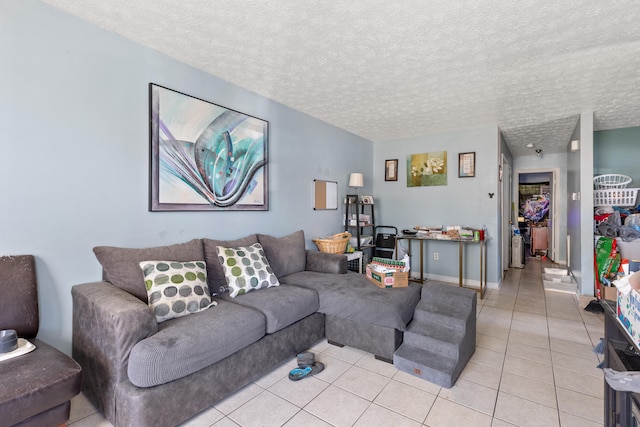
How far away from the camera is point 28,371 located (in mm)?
1285

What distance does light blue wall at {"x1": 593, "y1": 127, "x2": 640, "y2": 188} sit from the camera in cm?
428

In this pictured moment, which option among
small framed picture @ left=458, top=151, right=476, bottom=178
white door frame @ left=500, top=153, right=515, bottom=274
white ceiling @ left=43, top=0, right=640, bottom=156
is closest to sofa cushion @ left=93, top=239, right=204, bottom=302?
white ceiling @ left=43, top=0, right=640, bottom=156

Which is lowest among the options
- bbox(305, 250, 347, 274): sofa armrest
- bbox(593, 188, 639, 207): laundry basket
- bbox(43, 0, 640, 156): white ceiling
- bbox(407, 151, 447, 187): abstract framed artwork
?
bbox(305, 250, 347, 274): sofa armrest

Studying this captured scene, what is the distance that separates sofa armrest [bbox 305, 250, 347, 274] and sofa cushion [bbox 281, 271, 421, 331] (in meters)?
0.32

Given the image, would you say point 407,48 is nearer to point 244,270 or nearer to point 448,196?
point 244,270

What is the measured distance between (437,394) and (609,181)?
4.31 metres

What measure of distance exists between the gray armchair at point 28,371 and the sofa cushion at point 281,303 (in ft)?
3.33

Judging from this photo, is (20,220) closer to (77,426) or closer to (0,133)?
(0,133)

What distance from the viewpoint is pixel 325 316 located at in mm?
2568

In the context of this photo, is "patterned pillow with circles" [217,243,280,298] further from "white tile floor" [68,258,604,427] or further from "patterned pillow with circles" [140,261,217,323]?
"white tile floor" [68,258,604,427]

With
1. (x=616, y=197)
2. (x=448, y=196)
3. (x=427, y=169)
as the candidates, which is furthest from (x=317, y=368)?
(x=616, y=197)

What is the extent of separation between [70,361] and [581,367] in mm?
3246

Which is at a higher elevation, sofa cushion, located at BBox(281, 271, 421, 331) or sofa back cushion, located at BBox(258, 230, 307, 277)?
sofa back cushion, located at BBox(258, 230, 307, 277)

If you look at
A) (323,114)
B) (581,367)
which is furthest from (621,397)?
(323,114)
